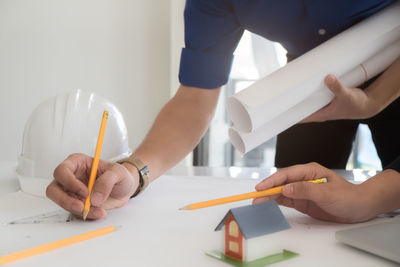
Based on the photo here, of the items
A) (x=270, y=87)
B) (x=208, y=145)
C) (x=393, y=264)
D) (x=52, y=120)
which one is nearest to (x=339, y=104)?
(x=270, y=87)

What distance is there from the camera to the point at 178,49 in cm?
276

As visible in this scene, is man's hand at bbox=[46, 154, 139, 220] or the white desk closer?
the white desk

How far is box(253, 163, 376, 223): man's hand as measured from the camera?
29.3 inches

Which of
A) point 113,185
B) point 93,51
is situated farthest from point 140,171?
point 93,51

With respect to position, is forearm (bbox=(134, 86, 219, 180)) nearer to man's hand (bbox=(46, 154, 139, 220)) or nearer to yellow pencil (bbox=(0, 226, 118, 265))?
man's hand (bbox=(46, 154, 139, 220))

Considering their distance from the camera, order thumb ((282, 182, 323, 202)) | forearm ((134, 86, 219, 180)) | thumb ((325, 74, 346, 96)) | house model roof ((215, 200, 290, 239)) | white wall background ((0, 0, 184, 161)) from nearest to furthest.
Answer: house model roof ((215, 200, 290, 239)) < thumb ((282, 182, 323, 202)) < thumb ((325, 74, 346, 96)) < forearm ((134, 86, 219, 180)) < white wall background ((0, 0, 184, 161))

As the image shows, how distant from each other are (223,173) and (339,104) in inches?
17.9

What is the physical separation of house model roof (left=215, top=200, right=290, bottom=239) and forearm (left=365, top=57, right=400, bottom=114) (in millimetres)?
439

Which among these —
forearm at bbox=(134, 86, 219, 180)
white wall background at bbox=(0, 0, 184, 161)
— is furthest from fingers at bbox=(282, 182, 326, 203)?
white wall background at bbox=(0, 0, 184, 161)

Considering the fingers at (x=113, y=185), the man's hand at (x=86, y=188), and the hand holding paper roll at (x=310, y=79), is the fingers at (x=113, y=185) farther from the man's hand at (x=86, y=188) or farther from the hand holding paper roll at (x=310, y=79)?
the hand holding paper roll at (x=310, y=79)

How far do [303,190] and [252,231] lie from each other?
168mm

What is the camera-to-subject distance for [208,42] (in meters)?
1.15

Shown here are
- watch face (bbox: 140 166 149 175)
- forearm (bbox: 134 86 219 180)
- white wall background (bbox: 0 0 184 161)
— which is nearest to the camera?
watch face (bbox: 140 166 149 175)

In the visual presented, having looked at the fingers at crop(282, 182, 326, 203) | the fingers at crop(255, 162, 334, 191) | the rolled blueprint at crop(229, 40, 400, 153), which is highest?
the rolled blueprint at crop(229, 40, 400, 153)
